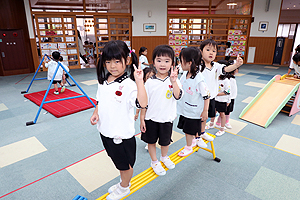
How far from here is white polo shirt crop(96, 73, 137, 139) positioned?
1431 millimetres

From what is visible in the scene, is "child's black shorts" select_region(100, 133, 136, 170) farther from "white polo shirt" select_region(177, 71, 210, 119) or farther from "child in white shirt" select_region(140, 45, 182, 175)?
"white polo shirt" select_region(177, 71, 210, 119)

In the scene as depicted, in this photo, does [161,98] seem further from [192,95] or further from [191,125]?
[191,125]

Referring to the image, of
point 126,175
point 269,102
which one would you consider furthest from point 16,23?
point 269,102

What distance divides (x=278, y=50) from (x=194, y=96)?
993 cm

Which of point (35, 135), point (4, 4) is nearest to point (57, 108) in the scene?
point (35, 135)

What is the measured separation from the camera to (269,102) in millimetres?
3902

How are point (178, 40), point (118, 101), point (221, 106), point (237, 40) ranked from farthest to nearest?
point (237, 40)
point (178, 40)
point (221, 106)
point (118, 101)

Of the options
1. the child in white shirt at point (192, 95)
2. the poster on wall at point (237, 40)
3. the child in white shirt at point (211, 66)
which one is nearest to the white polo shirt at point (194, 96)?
the child in white shirt at point (192, 95)

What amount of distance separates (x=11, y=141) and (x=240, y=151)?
3.48m

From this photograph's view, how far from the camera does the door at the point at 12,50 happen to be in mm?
7305

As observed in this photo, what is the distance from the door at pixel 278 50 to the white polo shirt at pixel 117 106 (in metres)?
10.7

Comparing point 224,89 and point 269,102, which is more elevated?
point 224,89

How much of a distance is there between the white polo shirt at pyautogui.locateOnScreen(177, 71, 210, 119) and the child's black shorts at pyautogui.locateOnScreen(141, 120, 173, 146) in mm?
359

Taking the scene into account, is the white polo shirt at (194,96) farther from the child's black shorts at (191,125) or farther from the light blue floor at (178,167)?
the light blue floor at (178,167)
